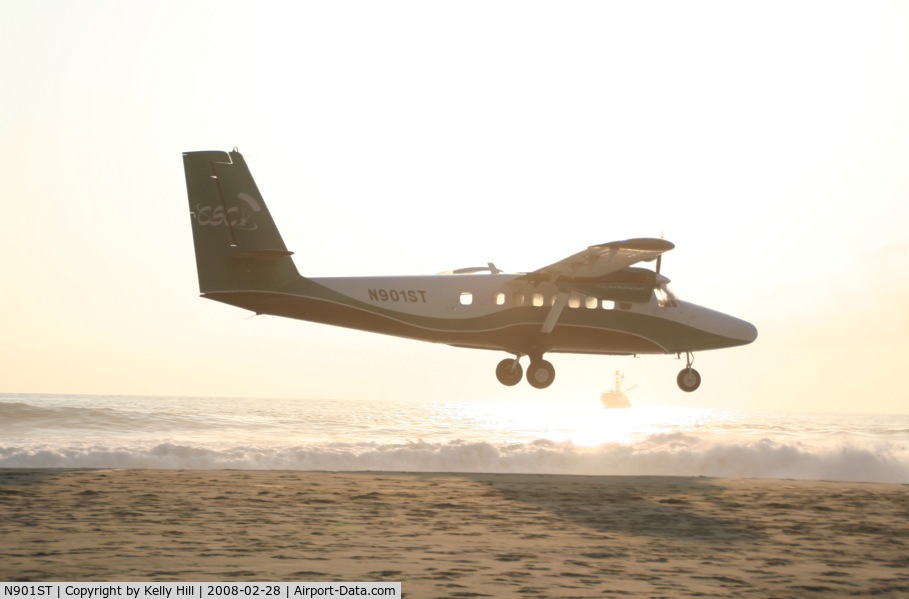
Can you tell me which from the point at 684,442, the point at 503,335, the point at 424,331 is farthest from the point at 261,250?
the point at 684,442

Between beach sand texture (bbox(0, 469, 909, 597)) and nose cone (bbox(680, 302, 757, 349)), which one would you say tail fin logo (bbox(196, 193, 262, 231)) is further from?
nose cone (bbox(680, 302, 757, 349))

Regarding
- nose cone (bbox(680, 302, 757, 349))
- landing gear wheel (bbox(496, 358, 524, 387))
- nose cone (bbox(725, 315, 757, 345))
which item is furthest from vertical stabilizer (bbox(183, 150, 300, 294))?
nose cone (bbox(725, 315, 757, 345))

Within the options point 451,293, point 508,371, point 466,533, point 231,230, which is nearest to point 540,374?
point 508,371

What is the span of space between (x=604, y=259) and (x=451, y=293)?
15.1ft

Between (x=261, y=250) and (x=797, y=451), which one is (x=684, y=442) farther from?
(x=261, y=250)

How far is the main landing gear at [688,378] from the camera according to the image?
34875 millimetres

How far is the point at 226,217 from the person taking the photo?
3122cm

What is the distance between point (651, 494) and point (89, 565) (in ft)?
43.6

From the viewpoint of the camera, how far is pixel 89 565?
1461cm

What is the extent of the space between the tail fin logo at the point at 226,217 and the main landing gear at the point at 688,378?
14.5 m

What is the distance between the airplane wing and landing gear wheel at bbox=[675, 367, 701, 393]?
16.2 ft

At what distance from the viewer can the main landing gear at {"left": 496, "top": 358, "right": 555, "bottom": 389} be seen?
3322 centimetres

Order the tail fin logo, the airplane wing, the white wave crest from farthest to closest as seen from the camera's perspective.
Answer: the white wave crest, the tail fin logo, the airplane wing

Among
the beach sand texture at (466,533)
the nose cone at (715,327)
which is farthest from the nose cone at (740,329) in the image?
the beach sand texture at (466,533)
